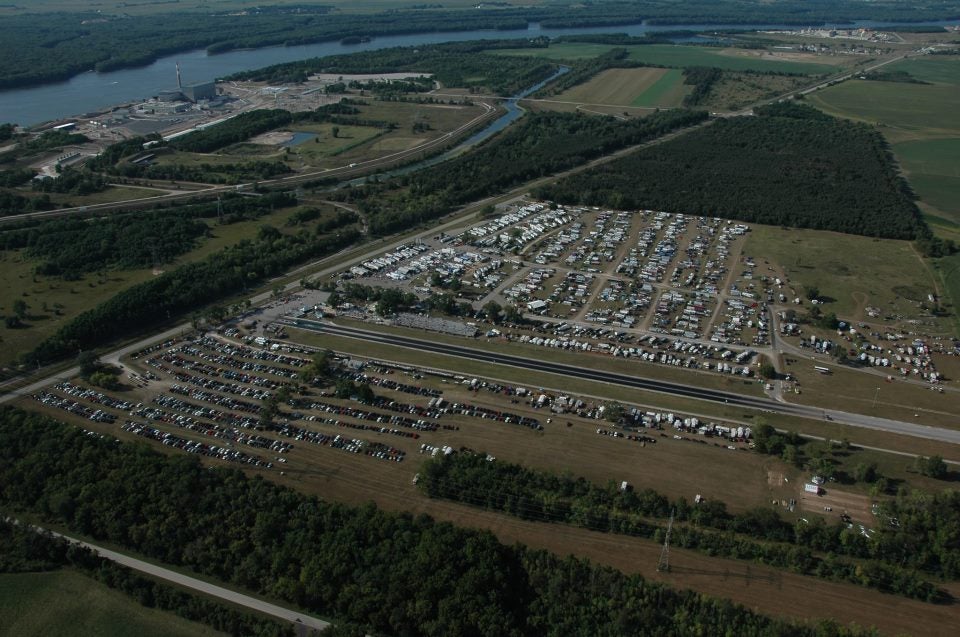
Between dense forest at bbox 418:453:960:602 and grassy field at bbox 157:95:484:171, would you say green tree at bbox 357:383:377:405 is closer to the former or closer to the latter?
dense forest at bbox 418:453:960:602

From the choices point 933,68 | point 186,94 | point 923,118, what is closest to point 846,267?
point 923,118

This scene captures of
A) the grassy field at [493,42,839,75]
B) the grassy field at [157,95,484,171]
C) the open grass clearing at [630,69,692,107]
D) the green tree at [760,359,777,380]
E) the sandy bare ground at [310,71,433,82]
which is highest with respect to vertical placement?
the grassy field at [493,42,839,75]

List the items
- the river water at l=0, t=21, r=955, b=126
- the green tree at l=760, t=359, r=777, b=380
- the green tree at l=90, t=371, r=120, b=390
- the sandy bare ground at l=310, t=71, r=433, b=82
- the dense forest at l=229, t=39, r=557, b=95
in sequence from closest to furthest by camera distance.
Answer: the green tree at l=90, t=371, r=120, b=390 < the green tree at l=760, t=359, r=777, b=380 < the river water at l=0, t=21, r=955, b=126 < the dense forest at l=229, t=39, r=557, b=95 < the sandy bare ground at l=310, t=71, r=433, b=82

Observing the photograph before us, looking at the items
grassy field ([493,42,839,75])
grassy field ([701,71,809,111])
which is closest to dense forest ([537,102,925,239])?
grassy field ([701,71,809,111])

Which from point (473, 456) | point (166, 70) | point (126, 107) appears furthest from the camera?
point (166, 70)

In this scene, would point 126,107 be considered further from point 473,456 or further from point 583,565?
point 583,565

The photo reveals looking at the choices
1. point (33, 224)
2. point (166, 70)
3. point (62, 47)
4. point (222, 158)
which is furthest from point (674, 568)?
point (62, 47)
